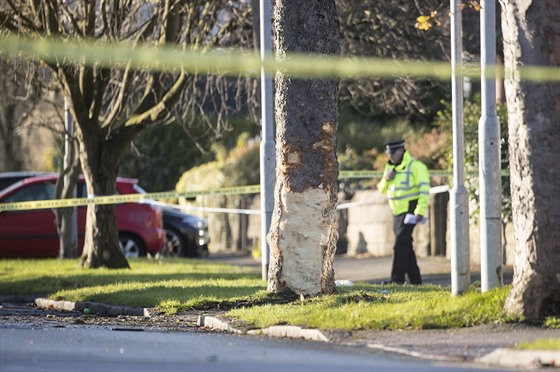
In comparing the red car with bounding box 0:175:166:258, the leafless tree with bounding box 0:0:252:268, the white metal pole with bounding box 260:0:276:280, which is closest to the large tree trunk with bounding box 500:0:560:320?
the white metal pole with bounding box 260:0:276:280

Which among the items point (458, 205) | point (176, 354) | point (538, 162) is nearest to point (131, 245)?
point (458, 205)

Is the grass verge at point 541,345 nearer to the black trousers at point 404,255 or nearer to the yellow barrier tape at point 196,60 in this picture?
the yellow barrier tape at point 196,60

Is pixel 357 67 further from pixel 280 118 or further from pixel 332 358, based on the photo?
pixel 332 358

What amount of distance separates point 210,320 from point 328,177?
6.44 feet

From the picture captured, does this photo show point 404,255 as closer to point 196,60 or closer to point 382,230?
point 196,60

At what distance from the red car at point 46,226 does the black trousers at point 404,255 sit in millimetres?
7954

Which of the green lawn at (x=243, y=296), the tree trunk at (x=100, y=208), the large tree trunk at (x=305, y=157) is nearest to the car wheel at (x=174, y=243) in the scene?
the green lawn at (x=243, y=296)

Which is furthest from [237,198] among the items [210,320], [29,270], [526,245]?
[526,245]

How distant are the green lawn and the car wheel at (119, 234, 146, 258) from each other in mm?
2082

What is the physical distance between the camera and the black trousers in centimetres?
1886

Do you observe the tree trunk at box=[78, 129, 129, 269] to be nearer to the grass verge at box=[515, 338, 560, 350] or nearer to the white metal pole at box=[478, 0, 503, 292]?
the white metal pole at box=[478, 0, 503, 292]

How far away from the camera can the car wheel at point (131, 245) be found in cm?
2644

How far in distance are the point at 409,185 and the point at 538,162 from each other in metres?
6.77

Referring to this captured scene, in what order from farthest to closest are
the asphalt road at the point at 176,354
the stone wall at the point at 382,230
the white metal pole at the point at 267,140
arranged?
the stone wall at the point at 382,230
the white metal pole at the point at 267,140
the asphalt road at the point at 176,354
